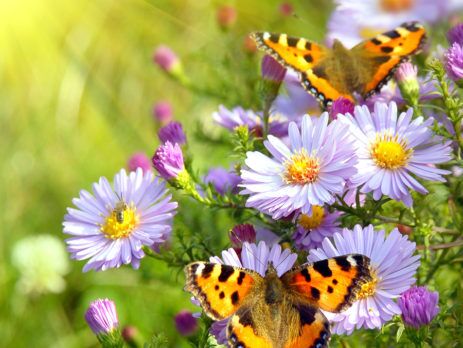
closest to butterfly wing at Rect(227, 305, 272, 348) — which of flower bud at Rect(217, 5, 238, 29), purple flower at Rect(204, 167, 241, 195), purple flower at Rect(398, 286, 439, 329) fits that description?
purple flower at Rect(398, 286, 439, 329)

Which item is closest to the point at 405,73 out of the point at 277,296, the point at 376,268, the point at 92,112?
the point at 376,268

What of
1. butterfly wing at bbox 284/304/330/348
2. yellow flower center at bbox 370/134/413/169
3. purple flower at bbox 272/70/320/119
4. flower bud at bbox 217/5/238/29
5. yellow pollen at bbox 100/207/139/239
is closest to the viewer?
butterfly wing at bbox 284/304/330/348

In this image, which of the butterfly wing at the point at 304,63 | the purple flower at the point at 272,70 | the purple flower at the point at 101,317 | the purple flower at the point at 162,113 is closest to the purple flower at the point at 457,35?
the butterfly wing at the point at 304,63

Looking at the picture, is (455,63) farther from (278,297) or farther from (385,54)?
(278,297)

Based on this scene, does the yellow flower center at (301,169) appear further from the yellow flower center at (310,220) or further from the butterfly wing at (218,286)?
the butterfly wing at (218,286)

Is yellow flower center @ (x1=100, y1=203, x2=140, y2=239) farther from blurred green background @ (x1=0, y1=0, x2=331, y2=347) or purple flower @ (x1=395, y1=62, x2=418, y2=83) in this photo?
purple flower @ (x1=395, y1=62, x2=418, y2=83)

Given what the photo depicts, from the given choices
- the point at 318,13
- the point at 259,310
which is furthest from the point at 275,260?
the point at 318,13
